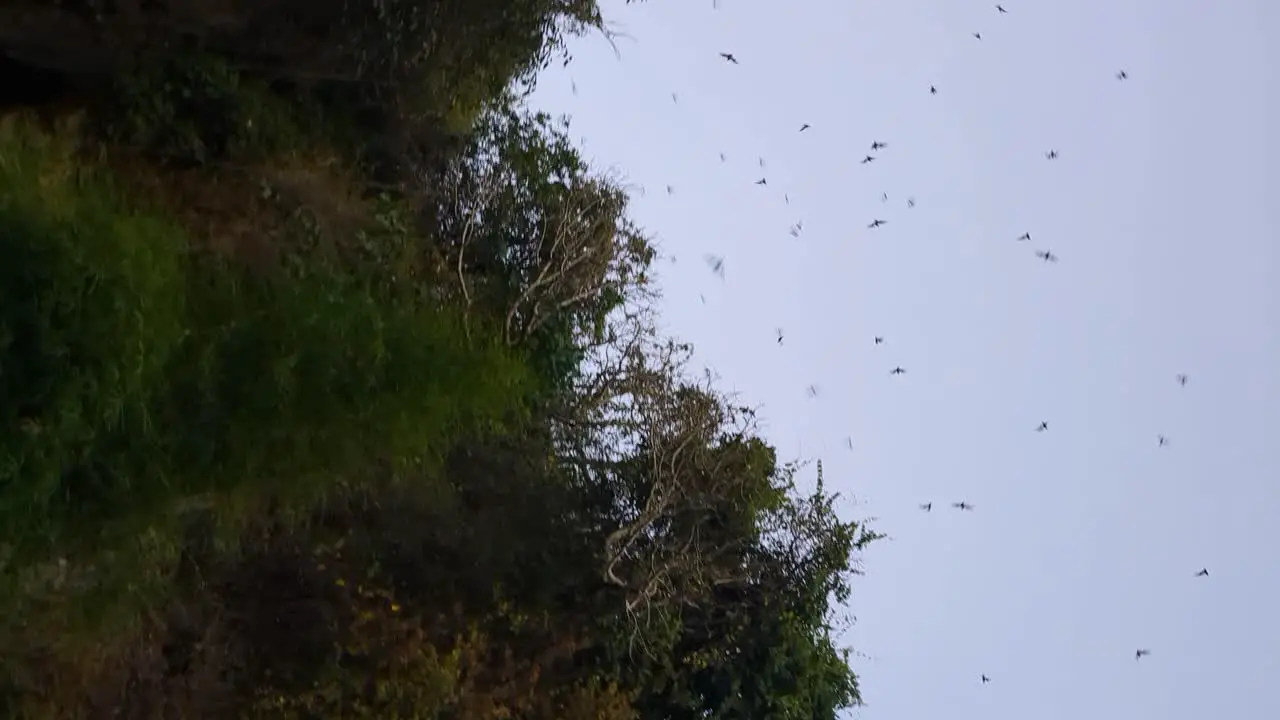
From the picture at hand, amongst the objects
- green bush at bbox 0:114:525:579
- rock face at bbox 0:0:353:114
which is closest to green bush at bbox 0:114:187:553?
green bush at bbox 0:114:525:579

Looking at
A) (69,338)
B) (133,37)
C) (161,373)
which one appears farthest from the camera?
(133,37)

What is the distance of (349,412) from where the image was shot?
5590 millimetres

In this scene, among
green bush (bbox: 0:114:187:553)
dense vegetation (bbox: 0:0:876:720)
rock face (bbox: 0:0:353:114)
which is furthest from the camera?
rock face (bbox: 0:0:353:114)

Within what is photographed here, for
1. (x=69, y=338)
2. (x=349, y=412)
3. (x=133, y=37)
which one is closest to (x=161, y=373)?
(x=69, y=338)

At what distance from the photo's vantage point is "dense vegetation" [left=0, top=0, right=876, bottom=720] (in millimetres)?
4840

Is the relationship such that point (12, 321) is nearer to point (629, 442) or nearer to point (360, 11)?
point (360, 11)

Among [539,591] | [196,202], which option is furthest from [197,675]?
[196,202]

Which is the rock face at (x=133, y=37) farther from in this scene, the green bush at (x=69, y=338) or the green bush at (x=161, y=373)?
the green bush at (x=69, y=338)

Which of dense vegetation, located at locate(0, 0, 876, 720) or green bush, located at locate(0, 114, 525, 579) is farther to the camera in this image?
dense vegetation, located at locate(0, 0, 876, 720)

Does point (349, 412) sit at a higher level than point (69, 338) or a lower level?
higher

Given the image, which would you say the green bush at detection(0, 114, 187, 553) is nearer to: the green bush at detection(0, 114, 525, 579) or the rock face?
the green bush at detection(0, 114, 525, 579)

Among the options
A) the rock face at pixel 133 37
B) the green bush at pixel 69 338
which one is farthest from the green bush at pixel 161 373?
the rock face at pixel 133 37

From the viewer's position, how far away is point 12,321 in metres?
4.30

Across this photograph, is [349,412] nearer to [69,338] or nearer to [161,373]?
[161,373]
